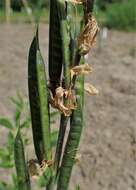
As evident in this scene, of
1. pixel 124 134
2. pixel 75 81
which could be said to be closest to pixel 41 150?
pixel 75 81

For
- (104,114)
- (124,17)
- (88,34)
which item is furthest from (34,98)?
(124,17)

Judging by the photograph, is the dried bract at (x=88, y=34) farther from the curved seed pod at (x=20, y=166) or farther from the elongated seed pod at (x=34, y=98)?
the curved seed pod at (x=20, y=166)

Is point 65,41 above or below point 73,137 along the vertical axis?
above

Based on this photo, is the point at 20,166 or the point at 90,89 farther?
the point at 20,166

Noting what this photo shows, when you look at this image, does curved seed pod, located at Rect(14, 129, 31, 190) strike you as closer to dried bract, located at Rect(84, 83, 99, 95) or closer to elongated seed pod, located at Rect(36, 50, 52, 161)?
elongated seed pod, located at Rect(36, 50, 52, 161)

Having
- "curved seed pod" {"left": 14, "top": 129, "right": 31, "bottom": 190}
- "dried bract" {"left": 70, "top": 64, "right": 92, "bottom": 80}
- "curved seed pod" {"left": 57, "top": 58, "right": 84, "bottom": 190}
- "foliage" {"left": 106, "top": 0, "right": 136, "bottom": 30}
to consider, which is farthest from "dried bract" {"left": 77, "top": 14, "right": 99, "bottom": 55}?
"foliage" {"left": 106, "top": 0, "right": 136, "bottom": 30}

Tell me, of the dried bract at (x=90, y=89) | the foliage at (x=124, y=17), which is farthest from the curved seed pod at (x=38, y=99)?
the foliage at (x=124, y=17)

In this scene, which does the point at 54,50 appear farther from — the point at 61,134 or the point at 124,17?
the point at 124,17
